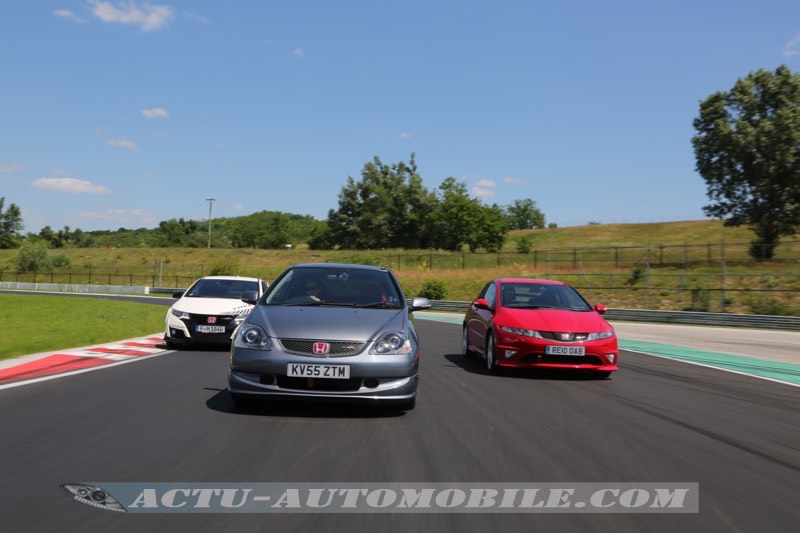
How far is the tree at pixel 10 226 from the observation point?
120 m

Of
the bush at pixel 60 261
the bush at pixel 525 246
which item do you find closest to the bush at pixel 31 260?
the bush at pixel 60 261

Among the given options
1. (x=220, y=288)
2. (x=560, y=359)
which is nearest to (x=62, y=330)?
(x=220, y=288)

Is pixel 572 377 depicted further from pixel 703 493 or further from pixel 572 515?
pixel 572 515

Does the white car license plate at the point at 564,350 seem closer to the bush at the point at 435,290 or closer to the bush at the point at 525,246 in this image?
the bush at the point at 435,290

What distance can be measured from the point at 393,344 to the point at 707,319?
84.6 ft

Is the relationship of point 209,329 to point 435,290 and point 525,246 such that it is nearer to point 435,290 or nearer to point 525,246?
point 435,290

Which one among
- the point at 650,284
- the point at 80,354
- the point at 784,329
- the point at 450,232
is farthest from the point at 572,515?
the point at 450,232

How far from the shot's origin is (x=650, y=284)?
38875 mm

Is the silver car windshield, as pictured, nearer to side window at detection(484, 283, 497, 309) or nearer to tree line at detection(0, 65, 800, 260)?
side window at detection(484, 283, 497, 309)

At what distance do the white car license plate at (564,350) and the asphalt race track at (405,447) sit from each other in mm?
940

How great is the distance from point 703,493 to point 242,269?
255 ft

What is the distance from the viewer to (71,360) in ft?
33.8

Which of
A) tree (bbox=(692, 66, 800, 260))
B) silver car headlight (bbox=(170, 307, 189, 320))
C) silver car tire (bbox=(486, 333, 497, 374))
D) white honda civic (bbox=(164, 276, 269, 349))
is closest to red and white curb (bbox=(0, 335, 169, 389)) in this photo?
white honda civic (bbox=(164, 276, 269, 349))

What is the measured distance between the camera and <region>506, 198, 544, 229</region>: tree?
Result: 15325 centimetres
